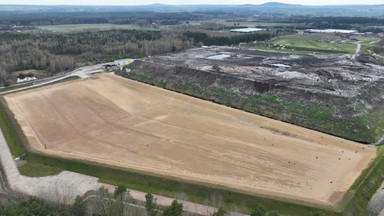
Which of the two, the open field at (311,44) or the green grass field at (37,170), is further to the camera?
the open field at (311,44)

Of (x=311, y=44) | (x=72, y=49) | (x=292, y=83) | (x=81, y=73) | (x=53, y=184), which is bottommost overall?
(x=53, y=184)

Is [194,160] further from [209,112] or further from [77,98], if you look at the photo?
[77,98]

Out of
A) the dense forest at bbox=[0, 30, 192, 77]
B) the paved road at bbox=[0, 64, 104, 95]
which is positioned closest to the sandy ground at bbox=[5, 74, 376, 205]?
the paved road at bbox=[0, 64, 104, 95]

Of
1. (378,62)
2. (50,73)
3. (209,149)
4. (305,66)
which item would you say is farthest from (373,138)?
(50,73)

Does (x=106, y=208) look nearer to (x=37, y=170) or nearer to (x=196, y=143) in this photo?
(x=37, y=170)

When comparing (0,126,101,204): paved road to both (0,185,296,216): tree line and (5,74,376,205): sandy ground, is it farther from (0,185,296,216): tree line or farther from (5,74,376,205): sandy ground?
(5,74,376,205): sandy ground

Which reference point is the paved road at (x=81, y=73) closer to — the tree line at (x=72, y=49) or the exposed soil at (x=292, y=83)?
the tree line at (x=72, y=49)

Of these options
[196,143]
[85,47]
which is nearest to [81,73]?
[85,47]

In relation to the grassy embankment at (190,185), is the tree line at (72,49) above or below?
above

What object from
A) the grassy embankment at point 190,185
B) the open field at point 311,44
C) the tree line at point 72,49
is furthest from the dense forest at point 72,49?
the grassy embankment at point 190,185
